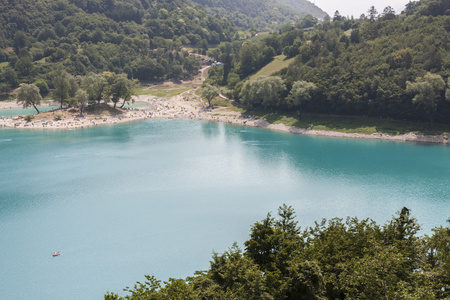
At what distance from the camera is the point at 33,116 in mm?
126062

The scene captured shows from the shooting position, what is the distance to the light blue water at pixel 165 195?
4662cm

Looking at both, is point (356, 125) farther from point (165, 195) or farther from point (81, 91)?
point (81, 91)

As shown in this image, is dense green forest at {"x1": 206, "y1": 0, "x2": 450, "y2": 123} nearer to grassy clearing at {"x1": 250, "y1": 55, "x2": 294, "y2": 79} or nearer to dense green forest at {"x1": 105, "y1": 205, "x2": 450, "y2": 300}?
grassy clearing at {"x1": 250, "y1": 55, "x2": 294, "y2": 79}

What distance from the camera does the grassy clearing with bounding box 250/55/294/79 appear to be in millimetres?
153875

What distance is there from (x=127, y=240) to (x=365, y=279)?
37084 millimetres

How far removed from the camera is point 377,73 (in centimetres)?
11206

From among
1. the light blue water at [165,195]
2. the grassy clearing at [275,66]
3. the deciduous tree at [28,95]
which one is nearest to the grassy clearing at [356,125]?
the light blue water at [165,195]

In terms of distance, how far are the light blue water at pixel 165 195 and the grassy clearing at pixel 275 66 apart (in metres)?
51.4

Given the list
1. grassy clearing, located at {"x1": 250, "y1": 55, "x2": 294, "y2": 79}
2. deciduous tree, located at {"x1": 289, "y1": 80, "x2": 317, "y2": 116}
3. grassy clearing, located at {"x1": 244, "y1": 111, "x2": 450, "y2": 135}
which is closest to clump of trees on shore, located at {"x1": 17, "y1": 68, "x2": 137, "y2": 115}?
grassy clearing, located at {"x1": 250, "y1": 55, "x2": 294, "y2": 79}

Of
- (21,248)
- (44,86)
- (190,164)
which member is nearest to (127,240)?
(21,248)

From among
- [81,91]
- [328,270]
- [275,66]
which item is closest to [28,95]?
[81,91]

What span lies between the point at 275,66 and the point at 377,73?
54.0 metres

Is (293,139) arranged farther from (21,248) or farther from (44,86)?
(44,86)

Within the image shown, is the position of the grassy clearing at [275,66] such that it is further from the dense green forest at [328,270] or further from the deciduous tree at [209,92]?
the dense green forest at [328,270]
